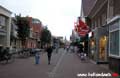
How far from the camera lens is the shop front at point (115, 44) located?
18.7 metres

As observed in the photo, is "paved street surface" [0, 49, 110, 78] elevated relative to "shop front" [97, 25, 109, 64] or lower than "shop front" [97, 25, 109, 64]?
lower

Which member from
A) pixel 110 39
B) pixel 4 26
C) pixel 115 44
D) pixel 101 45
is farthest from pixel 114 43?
pixel 4 26

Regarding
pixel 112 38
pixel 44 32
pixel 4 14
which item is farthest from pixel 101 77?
pixel 44 32

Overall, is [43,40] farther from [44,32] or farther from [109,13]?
[109,13]

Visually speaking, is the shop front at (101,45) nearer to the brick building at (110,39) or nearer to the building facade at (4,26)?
the brick building at (110,39)

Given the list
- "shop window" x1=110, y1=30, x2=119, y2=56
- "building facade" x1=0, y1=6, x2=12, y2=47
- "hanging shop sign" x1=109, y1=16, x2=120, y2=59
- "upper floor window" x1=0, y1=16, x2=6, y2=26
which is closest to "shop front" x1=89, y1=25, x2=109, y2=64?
"shop window" x1=110, y1=30, x2=119, y2=56

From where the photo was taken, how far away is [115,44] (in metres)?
19.8

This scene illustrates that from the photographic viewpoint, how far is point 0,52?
28.7 metres

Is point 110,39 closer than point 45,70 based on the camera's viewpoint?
No

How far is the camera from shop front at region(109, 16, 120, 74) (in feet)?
61.4

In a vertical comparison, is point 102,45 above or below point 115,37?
below

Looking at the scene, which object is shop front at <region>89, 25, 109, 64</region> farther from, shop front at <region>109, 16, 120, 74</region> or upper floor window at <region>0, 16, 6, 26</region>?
upper floor window at <region>0, 16, 6, 26</region>

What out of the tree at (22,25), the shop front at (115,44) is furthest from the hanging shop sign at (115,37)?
the tree at (22,25)

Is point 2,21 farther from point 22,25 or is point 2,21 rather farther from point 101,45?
point 101,45
